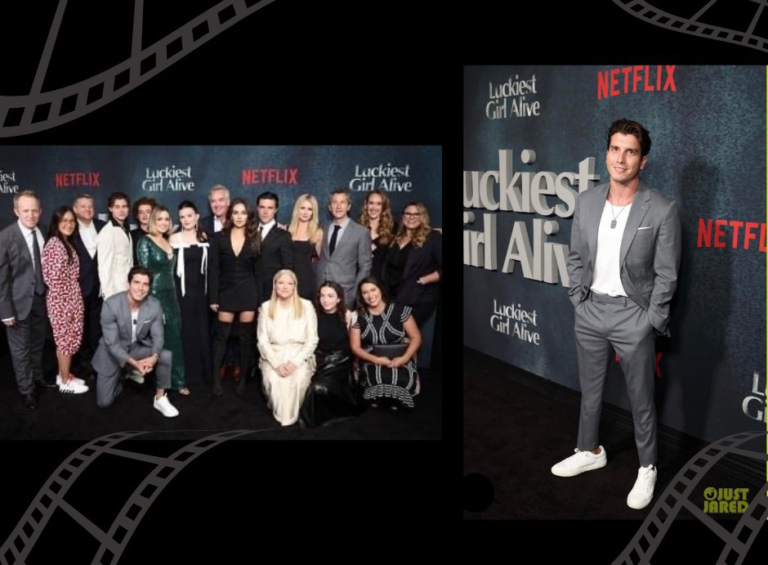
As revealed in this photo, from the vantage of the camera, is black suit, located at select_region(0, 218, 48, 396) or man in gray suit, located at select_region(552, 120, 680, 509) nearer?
man in gray suit, located at select_region(552, 120, 680, 509)

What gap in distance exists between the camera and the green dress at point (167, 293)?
487 cm

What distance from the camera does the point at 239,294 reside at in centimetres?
484

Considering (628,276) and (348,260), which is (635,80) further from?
(348,260)

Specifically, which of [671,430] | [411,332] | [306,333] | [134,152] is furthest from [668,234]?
[134,152]

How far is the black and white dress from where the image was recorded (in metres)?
4.87

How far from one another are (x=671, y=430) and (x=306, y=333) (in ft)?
6.72

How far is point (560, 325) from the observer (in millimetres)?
5328

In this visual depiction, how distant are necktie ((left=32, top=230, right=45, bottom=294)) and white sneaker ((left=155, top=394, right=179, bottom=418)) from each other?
92cm

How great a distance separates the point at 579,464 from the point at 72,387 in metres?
2.90

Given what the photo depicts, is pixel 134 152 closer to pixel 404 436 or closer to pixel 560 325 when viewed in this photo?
pixel 404 436

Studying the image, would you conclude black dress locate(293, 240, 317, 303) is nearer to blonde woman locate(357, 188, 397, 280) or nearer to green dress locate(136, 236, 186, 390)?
blonde woman locate(357, 188, 397, 280)

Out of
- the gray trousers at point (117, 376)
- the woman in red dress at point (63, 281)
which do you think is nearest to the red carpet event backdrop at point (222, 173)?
the woman in red dress at point (63, 281)

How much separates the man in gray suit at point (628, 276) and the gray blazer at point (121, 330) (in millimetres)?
2321

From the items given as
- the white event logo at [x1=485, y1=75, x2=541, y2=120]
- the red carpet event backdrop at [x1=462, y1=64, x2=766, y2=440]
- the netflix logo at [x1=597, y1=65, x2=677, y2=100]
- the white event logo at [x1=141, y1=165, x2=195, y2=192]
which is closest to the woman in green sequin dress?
the white event logo at [x1=141, y1=165, x2=195, y2=192]
